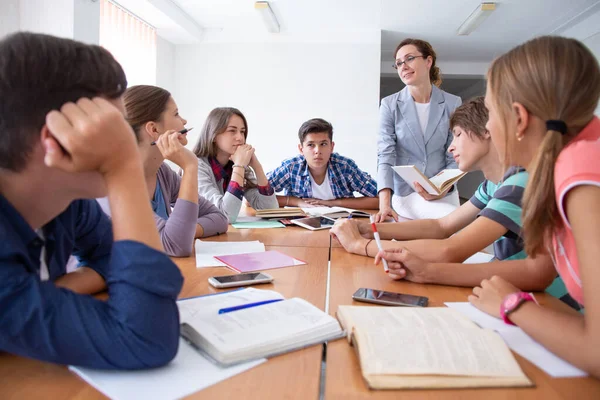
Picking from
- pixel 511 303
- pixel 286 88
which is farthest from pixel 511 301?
pixel 286 88

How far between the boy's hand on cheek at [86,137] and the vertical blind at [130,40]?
3975 mm

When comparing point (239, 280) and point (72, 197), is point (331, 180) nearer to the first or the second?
point (239, 280)

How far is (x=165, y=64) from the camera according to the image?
20.0ft

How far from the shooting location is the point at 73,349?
1.99 feet

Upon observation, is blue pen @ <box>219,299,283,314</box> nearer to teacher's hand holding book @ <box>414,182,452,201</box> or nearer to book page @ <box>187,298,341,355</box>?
book page @ <box>187,298,341,355</box>

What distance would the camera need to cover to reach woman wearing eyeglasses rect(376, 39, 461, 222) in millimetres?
2773

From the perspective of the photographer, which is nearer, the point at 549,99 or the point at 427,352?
the point at 427,352

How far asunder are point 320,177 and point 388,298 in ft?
7.43

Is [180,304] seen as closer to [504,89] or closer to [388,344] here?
[388,344]

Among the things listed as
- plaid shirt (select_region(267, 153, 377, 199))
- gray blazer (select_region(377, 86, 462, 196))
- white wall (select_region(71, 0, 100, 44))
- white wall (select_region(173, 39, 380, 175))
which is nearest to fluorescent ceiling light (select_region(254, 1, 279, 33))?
white wall (select_region(173, 39, 380, 175))

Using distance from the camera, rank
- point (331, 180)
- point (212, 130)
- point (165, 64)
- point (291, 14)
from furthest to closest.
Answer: point (165, 64) < point (291, 14) < point (331, 180) < point (212, 130)

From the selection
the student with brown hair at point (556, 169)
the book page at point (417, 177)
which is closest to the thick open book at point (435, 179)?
the book page at point (417, 177)

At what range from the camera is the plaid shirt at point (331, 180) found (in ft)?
10.4

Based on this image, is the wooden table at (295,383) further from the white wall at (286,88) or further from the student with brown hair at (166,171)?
the white wall at (286,88)
